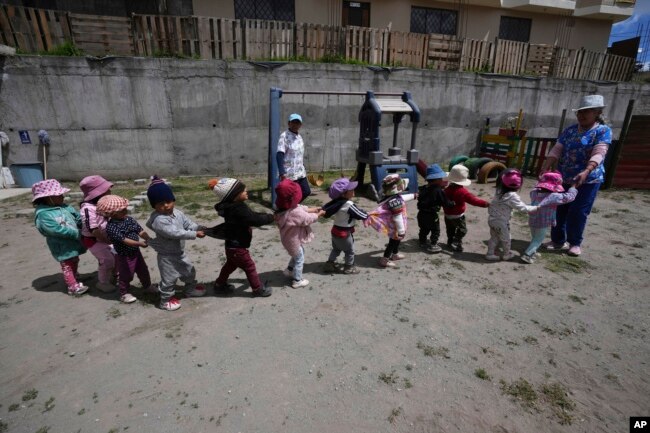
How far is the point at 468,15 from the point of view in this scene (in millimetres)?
15328

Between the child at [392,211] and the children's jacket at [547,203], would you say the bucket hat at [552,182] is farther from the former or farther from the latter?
the child at [392,211]

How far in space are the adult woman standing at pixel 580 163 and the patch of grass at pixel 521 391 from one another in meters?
3.18

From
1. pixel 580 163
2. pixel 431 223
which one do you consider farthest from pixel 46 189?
pixel 580 163

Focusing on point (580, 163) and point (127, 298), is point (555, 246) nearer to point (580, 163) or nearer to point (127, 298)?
point (580, 163)

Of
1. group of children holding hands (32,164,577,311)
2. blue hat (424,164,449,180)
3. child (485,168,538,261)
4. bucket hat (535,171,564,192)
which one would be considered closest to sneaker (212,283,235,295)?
group of children holding hands (32,164,577,311)

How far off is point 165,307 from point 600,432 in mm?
3857

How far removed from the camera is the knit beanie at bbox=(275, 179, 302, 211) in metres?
3.74

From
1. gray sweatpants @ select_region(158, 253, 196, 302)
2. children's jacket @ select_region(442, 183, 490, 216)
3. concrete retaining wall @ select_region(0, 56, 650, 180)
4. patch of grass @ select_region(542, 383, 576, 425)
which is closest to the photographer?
patch of grass @ select_region(542, 383, 576, 425)

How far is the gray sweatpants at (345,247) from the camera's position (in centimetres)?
438

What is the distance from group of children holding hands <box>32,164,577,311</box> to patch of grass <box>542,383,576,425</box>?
7.67ft

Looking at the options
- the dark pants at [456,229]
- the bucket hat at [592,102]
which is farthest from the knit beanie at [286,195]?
the bucket hat at [592,102]

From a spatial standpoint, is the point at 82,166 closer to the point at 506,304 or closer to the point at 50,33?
the point at 50,33

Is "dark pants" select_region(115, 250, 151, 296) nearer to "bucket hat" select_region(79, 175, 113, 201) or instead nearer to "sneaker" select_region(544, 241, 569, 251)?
"bucket hat" select_region(79, 175, 113, 201)

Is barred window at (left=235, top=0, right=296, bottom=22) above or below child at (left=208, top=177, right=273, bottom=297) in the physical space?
above
